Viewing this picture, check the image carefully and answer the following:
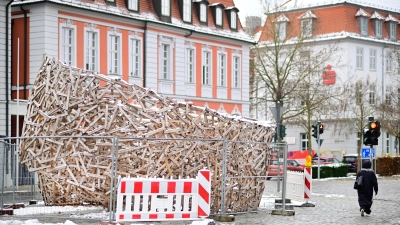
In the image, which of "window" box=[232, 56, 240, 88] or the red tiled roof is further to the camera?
the red tiled roof

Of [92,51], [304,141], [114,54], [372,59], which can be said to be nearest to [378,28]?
[372,59]

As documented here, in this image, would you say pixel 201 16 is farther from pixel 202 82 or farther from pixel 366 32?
pixel 366 32

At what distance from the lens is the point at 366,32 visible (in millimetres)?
68000

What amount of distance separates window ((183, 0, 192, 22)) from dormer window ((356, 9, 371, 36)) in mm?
24768

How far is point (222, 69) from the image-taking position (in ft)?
157

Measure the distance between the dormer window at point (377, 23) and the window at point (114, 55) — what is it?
32674mm

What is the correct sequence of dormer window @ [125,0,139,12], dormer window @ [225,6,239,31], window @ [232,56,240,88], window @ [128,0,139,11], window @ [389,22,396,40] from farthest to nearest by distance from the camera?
window @ [389,22,396,40] → window @ [232,56,240,88] → dormer window @ [225,6,239,31] → window @ [128,0,139,11] → dormer window @ [125,0,139,12]

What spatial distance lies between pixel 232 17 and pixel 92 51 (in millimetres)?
12080

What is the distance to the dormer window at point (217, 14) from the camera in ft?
156

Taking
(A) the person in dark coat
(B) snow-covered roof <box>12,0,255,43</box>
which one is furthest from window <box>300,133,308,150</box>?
(A) the person in dark coat

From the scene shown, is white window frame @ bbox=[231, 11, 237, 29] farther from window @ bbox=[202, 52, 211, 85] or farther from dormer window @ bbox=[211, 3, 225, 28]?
window @ bbox=[202, 52, 211, 85]

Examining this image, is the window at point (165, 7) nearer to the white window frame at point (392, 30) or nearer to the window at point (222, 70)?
the window at point (222, 70)

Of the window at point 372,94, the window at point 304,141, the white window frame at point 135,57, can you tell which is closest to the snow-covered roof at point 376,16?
the window at point 372,94

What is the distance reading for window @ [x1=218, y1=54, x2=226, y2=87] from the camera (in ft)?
156
